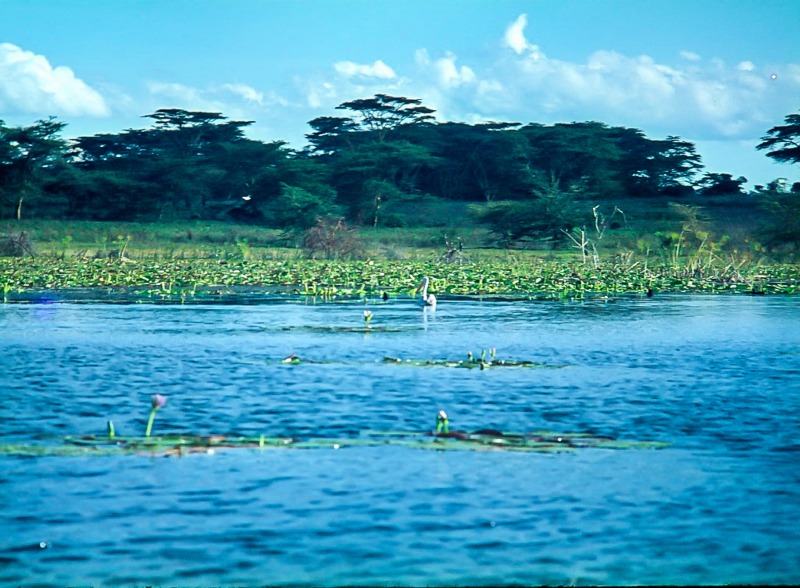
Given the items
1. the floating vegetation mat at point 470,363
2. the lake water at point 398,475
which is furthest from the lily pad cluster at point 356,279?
the lake water at point 398,475

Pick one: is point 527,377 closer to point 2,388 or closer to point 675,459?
point 675,459

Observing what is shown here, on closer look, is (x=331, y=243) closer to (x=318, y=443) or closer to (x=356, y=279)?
(x=356, y=279)

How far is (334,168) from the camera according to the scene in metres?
71.8

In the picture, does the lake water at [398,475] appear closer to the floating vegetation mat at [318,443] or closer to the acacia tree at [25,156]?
the floating vegetation mat at [318,443]

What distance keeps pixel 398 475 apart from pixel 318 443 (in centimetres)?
112

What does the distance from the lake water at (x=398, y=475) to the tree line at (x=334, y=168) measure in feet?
146

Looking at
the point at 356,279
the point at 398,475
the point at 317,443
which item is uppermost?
the point at 356,279

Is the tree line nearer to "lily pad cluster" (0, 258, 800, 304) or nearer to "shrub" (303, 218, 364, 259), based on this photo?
"shrub" (303, 218, 364, 259)

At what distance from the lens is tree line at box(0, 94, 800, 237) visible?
64812 mm

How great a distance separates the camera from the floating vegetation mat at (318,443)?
9750 millimetres

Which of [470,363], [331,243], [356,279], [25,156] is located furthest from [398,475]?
[25,156]

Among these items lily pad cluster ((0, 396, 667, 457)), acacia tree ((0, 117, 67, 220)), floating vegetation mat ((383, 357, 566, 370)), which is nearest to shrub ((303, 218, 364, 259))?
acacia tree ((0, 117, 67, 220))

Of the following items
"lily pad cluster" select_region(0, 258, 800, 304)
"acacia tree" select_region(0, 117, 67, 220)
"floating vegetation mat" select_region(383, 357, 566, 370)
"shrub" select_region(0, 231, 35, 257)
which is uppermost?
"acacia tree" select_region(0, 117, 67, 220)

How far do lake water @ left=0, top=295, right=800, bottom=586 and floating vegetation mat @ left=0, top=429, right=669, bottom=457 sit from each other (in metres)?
0.14
